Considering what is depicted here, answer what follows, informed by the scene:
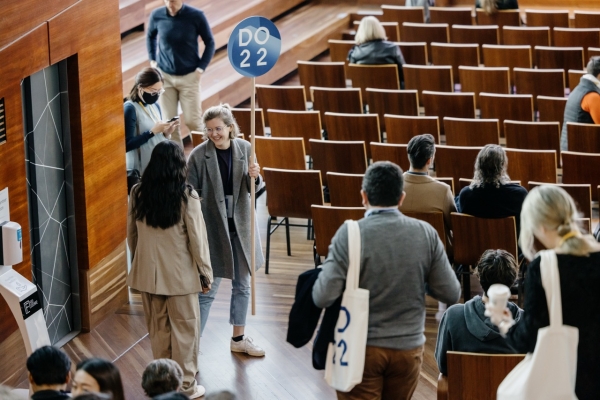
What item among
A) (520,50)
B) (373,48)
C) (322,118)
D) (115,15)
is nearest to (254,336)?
(115,15)

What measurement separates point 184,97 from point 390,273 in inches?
199

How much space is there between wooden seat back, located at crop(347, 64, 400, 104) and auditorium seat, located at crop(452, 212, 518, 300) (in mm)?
3452

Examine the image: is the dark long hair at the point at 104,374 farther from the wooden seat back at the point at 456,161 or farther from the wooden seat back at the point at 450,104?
the wooden seat back at the point at 450,104

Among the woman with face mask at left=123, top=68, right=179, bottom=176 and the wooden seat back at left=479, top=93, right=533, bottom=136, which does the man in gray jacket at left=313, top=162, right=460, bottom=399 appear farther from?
the wooden seat back at left=479, top=93, right=533, bottom=136

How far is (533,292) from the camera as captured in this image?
2.87 meters

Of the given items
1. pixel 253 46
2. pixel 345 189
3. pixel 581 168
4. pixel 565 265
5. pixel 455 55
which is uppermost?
pixel 253 46

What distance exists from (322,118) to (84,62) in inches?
130

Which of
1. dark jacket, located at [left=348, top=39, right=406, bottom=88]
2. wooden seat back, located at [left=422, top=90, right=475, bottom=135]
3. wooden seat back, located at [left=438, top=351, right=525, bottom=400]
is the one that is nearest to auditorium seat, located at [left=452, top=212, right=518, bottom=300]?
wooden seat back, located at [left=438, top=351, right=525, bottom=400]

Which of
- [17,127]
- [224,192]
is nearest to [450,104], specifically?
[224,192]

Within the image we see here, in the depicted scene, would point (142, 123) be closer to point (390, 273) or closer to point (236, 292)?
point (236, 292)

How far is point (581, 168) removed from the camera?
623 cm

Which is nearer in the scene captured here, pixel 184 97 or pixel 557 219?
pixel 557 219

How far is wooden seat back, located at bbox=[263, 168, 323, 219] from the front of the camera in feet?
19.8

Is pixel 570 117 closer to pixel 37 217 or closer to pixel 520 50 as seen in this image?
pixel 520 50
